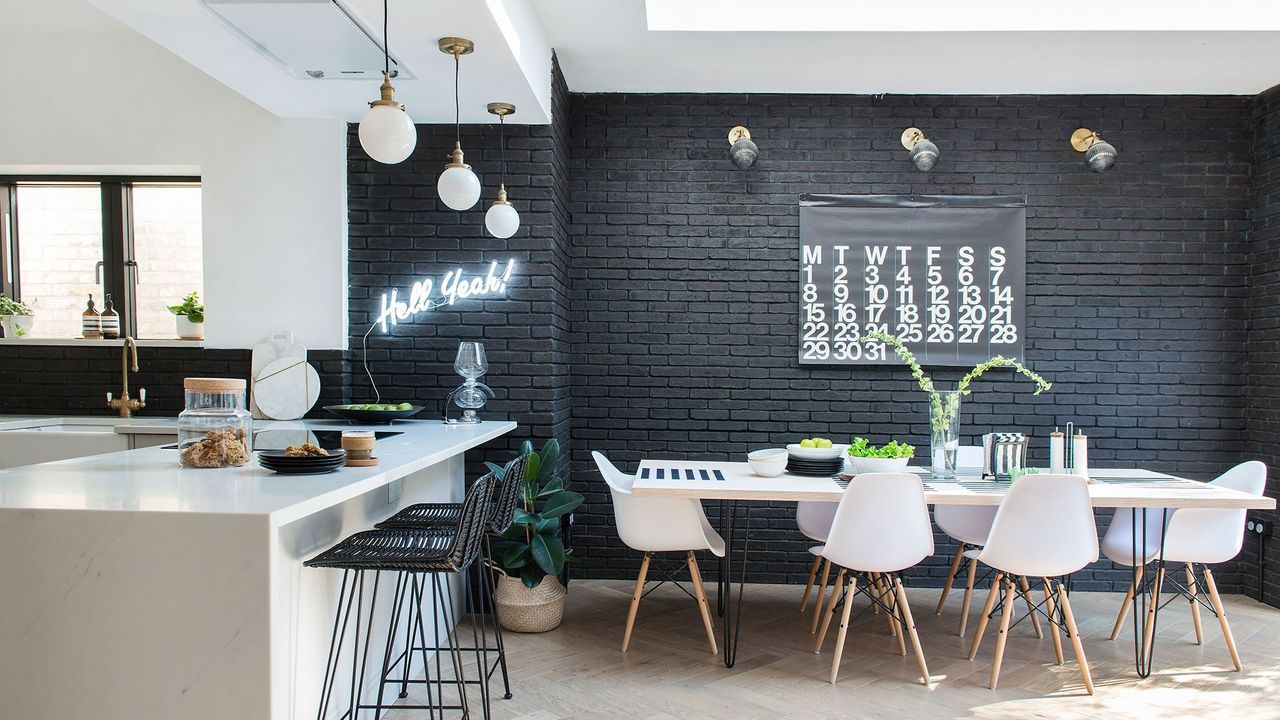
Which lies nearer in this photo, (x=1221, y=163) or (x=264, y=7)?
(x=264, y=7)

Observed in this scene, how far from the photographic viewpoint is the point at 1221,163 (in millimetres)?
4688

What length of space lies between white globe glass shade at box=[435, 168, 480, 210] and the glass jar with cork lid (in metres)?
1.08

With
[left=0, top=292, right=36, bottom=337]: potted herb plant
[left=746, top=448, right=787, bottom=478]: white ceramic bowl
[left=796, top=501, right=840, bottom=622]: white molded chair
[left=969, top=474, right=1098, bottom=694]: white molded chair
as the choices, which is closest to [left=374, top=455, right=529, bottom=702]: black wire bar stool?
[left=746, top=448, right=787, bottom=478]: white ceramic bowl

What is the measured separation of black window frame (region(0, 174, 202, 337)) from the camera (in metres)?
4.63

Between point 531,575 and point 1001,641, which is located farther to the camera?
point 531,575

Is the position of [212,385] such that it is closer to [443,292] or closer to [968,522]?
[443,292]

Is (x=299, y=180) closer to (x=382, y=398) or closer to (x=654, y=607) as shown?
(x=382, y=398)

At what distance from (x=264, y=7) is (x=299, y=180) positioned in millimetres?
1664

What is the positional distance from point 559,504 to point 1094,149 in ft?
11.8

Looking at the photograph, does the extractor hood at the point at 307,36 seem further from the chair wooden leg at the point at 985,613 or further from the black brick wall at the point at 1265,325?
the black brick wall at the point at 1265,325

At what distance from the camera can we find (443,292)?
431cm

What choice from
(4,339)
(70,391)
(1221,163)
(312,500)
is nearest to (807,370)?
(1221,163)

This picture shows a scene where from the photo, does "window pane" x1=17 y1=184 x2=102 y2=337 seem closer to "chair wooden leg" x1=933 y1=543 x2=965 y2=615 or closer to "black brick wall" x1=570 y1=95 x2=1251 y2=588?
"black brick wall" x1=570 y1=95 x2=1251 y2=588

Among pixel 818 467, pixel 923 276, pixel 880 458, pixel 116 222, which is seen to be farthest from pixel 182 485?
pixel 923 276
